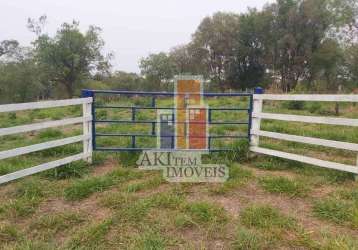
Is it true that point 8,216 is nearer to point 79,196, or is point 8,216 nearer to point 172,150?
point 79,196

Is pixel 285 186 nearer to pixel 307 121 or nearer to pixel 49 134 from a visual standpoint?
pixel 307 121

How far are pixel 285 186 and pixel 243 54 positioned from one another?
32071mm

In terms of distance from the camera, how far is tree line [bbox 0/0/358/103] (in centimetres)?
2850

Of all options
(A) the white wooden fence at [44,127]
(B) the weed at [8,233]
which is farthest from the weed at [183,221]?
(A) the white wooden fence at [44,127]

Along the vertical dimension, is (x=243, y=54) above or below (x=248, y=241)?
above

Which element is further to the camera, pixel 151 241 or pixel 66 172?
pixel 66 172

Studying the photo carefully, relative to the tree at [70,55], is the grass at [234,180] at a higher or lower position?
lower

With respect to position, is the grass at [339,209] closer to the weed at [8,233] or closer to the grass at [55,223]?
the grass at [55,223]

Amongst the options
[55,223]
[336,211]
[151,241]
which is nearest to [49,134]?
[55,223]

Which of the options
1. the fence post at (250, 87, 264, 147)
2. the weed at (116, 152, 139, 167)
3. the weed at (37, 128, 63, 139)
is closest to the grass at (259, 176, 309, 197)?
the fence post at (250, 87, 264, 147)

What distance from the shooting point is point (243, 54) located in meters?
34.1

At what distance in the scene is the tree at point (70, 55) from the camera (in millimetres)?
30062

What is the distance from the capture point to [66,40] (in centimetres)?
3022

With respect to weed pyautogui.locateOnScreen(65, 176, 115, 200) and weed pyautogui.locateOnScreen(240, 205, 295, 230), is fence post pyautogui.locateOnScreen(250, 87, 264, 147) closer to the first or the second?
weed pyautogui.locateOnScreen(240, 205, 295, 230)
